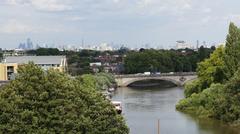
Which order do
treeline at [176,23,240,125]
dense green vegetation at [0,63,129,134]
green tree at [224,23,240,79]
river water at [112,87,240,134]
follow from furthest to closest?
green tree at [224,23,240,79] → treeline at [176,23,240,125] → river water at [112,87,240,134] → dense green vegetation at [0,63,129,134]

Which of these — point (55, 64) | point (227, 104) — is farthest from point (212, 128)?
point (55, 64)

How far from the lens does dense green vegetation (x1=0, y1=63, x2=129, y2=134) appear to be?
66.3 ft

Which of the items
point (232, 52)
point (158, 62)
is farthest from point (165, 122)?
point (158, 62)

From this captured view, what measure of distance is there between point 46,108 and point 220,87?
2549 centimetres

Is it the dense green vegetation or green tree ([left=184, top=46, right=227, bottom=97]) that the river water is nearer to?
green tree ([left=184, top=46, right=227, bottom=97])

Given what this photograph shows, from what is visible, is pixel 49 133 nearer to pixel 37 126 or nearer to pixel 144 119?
pixel 37 126

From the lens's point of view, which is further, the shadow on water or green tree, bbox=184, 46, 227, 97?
green tree, bbox=184, 46, 227, 97

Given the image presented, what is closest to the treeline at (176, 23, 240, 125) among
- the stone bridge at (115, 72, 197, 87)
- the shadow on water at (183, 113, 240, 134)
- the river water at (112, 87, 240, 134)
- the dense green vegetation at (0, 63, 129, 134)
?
the shadow on water at (183, 113, 240, 134)

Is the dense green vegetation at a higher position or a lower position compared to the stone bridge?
higher

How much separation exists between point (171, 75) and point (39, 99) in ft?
248

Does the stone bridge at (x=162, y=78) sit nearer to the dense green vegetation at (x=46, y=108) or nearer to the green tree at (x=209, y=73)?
the green tree at (x=209, y=73)

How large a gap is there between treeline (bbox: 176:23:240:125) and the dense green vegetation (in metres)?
18.4

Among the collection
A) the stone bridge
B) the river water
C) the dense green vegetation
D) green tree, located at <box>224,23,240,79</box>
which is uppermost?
green tree, located at <box>224,23,240,79</box>

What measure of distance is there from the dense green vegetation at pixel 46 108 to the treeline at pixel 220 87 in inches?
725
